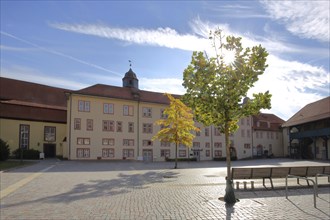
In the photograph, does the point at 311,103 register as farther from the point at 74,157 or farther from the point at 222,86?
the point at 222,86

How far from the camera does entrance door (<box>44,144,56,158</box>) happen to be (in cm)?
5356

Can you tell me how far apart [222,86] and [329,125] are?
47.8 metres

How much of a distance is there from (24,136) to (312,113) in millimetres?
47310

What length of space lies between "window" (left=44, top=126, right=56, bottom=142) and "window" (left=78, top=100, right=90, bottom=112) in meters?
8.56

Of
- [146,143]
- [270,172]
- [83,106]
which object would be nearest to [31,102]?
[83,106]

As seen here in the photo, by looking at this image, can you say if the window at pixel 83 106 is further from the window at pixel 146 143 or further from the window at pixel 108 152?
the window at pixel 146 143

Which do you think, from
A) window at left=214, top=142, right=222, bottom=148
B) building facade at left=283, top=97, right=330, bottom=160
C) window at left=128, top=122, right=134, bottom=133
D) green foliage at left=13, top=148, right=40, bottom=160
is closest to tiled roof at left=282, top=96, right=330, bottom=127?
building facade at left=283, top=97, right=330, bottom=160

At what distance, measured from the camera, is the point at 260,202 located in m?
10.9

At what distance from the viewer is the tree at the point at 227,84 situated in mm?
12500

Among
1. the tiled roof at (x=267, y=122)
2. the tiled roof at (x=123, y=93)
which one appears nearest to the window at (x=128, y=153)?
the tiled roof at (x=123, y=93)

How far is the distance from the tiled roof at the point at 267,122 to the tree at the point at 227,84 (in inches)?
2392

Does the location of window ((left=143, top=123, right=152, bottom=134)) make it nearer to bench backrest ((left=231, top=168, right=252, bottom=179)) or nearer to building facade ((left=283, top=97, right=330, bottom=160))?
building facade ((left=283, top=97, right=330, bottom=160))

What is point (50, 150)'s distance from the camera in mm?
54000

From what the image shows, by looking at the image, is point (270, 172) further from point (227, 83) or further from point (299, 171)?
point (227, 83)
